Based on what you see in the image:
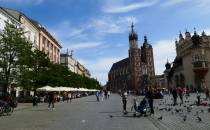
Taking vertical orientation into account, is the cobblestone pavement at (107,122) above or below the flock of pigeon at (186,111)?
below

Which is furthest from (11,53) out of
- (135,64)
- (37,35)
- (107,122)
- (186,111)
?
(135,64)

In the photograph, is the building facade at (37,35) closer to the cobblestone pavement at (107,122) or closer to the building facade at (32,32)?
the building facade at (32,32)

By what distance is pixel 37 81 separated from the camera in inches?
2005

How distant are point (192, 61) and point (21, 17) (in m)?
51.9

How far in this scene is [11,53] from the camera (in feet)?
127

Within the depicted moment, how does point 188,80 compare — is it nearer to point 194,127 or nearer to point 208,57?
point 208,57

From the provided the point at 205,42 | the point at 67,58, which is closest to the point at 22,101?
the point at 205,42

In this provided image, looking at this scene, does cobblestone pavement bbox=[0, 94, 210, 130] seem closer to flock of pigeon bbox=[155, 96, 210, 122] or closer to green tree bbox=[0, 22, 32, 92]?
flock of pigeon bbox=[155, 96, 210, 122]

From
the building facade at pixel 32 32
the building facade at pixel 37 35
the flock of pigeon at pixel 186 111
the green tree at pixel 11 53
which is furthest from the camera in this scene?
the building facade at pixel 37 35

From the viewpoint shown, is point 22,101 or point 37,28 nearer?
point 22,101

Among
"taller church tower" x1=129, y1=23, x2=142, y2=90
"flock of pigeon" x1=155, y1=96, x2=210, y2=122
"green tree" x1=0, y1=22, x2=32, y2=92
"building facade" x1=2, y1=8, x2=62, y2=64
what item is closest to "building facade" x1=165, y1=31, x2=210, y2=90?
"building facade" x1=2, y1=8, x2=62, y2=64

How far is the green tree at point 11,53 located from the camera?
37.8 m

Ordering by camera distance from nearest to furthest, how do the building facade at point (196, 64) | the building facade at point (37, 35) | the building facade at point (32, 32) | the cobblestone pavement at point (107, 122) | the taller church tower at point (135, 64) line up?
the cobblestone pavement at point (107, 122) → the building facade at point (32, 32) → the building facade at point (37, 35) → the building facade at point (196, 64) → the taller church tower at point (135, 64)

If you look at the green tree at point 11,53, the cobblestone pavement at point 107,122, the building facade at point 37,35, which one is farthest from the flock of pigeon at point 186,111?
the building facade at point 37,35
